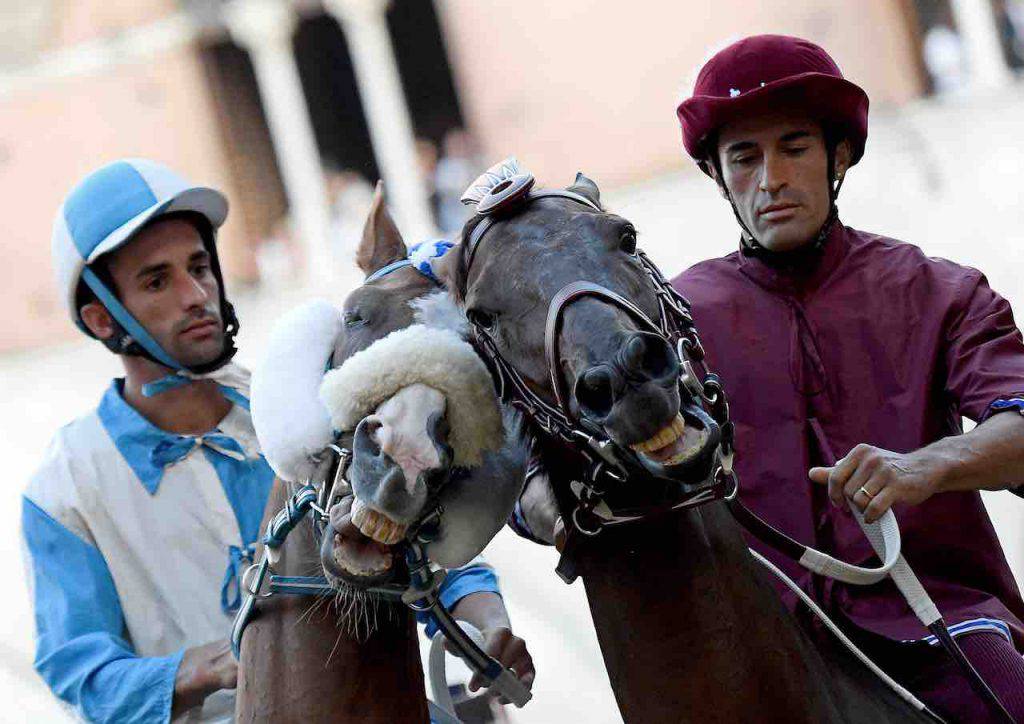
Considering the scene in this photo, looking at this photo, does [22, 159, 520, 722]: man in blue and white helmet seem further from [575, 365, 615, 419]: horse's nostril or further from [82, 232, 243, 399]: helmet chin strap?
[575, 365, 615, 419]: horse's nostril

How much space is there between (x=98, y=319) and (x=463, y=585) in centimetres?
104

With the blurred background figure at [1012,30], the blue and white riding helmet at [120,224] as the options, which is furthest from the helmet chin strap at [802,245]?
the blurred background figure at [1012,30]

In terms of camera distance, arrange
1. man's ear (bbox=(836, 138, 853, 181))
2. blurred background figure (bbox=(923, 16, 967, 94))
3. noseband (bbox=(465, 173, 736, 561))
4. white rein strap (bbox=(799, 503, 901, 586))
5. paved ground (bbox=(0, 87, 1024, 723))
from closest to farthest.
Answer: noseband (bbox=(465, 173, 736, 561)) → white rein strap (bbox=(799, 503, 901, 586)) → man's ear (bbox=(836, 138, 853, 181)) → paved ground (bbox=(0, 87, 1024, 723)) → blurred background figure (bbox=(923, 16, 967, 94))

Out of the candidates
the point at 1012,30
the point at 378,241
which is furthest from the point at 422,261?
the point at 1012,30

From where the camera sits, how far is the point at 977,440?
191 centimetres

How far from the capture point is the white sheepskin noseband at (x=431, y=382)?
1741 mm

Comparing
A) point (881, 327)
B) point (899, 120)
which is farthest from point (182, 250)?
point (899, 120)

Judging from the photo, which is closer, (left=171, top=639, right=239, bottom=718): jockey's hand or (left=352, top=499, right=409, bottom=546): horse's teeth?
(left=352, top=499, right=409, bottom=546): horse's teeth

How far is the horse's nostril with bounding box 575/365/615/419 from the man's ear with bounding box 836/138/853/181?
965 millimetres

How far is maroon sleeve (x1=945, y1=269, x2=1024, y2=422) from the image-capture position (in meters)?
2.01

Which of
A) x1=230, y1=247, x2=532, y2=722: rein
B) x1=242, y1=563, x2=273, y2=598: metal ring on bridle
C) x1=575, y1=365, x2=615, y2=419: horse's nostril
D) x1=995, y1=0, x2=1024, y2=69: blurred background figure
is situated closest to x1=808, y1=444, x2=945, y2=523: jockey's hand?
x1=575, y1=365, x2=615, y2=419: horse's nostril

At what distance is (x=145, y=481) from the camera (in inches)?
107

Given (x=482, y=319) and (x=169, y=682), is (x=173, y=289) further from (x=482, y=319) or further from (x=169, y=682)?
(x=482, y=319)

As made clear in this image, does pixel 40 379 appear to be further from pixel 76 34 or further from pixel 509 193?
pixel 509 193
